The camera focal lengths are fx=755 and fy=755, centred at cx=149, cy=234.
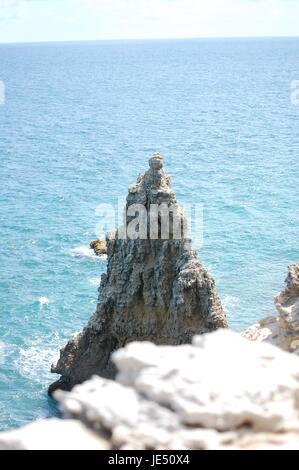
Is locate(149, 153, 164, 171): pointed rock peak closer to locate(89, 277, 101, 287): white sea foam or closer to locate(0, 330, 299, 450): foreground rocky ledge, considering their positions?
locate(0, 330, 299, 450): foreground rocky ledge

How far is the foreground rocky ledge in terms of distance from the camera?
14711 millimetres

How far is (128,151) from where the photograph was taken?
129m

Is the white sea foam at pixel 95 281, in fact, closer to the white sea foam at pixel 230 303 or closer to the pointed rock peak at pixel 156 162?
the white sea foam at pixel 230 303

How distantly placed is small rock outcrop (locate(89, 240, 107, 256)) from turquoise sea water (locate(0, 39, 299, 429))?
40.9 inches

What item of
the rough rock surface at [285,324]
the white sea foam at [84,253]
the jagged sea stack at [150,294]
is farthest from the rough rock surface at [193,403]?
the white sea foam at [84,253]

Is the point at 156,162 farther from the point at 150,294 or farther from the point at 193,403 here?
the point at 193,403

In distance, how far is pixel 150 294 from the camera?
1575 inches

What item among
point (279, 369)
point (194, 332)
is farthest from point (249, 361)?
point (194, 332)

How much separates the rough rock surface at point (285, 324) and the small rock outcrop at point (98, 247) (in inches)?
1274

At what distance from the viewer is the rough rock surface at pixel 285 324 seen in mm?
35062

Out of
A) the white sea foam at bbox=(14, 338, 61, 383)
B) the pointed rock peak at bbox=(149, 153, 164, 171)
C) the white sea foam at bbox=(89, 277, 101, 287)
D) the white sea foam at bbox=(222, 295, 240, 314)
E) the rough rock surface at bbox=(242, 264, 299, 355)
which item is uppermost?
the white sea foam at bbox=(89, 277, 101, 287)

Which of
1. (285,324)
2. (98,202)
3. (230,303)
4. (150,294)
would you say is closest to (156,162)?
(150,294)

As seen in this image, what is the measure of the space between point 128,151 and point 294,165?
2883 centimetres

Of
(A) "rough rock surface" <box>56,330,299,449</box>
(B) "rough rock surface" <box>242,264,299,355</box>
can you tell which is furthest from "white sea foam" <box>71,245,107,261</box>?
(A) "rough rock surface" <box>56,330,299,449</box>
